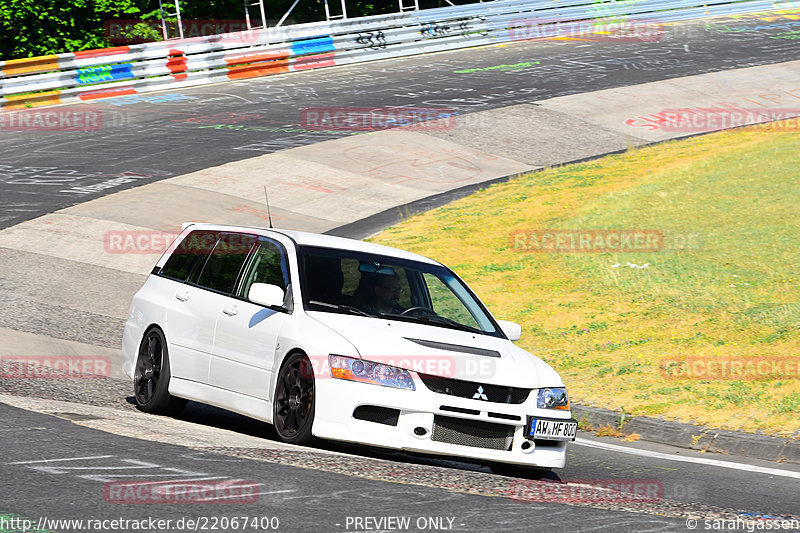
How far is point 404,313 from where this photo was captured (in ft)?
27.5

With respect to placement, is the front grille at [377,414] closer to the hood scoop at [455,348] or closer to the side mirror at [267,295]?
the hood scoop at [455,348]

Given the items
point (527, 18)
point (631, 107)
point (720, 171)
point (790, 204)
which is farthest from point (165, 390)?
point (527, 18)

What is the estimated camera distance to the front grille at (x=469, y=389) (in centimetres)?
746

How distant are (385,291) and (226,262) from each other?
1497 mm

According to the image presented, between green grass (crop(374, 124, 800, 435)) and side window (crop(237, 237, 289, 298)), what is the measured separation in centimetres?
353

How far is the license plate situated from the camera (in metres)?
7.71

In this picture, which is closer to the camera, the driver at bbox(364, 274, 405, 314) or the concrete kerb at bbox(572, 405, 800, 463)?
the driver at bbox(364, 274, 405, 314)

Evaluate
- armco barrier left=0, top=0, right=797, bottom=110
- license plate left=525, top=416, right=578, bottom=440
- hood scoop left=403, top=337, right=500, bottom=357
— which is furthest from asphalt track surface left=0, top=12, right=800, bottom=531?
hood scoop left=403, top=337, right=500, bottom=357

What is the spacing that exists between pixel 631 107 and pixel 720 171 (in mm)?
8572

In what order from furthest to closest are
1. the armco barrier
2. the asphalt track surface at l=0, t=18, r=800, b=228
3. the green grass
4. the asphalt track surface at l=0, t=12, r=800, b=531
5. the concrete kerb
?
1. the armco barrier
2. the asphalt track surface at l=0, t=18, r=800, b=228
3. the green grass
4. the concrete kerb
5. the asphalt track surface at l=0, t=12, r=800, b=531

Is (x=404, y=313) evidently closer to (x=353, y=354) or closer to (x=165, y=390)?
(x=353, y=354)

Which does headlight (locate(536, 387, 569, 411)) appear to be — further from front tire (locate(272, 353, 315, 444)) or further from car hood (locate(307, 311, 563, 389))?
front tire (locate(272, 353, 315, 444))

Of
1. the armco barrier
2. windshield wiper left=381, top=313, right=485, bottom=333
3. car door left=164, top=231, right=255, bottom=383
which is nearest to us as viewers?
windshield wiper left=381, top=313, right=485, bottom=333

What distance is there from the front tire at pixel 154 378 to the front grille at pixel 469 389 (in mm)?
2785
